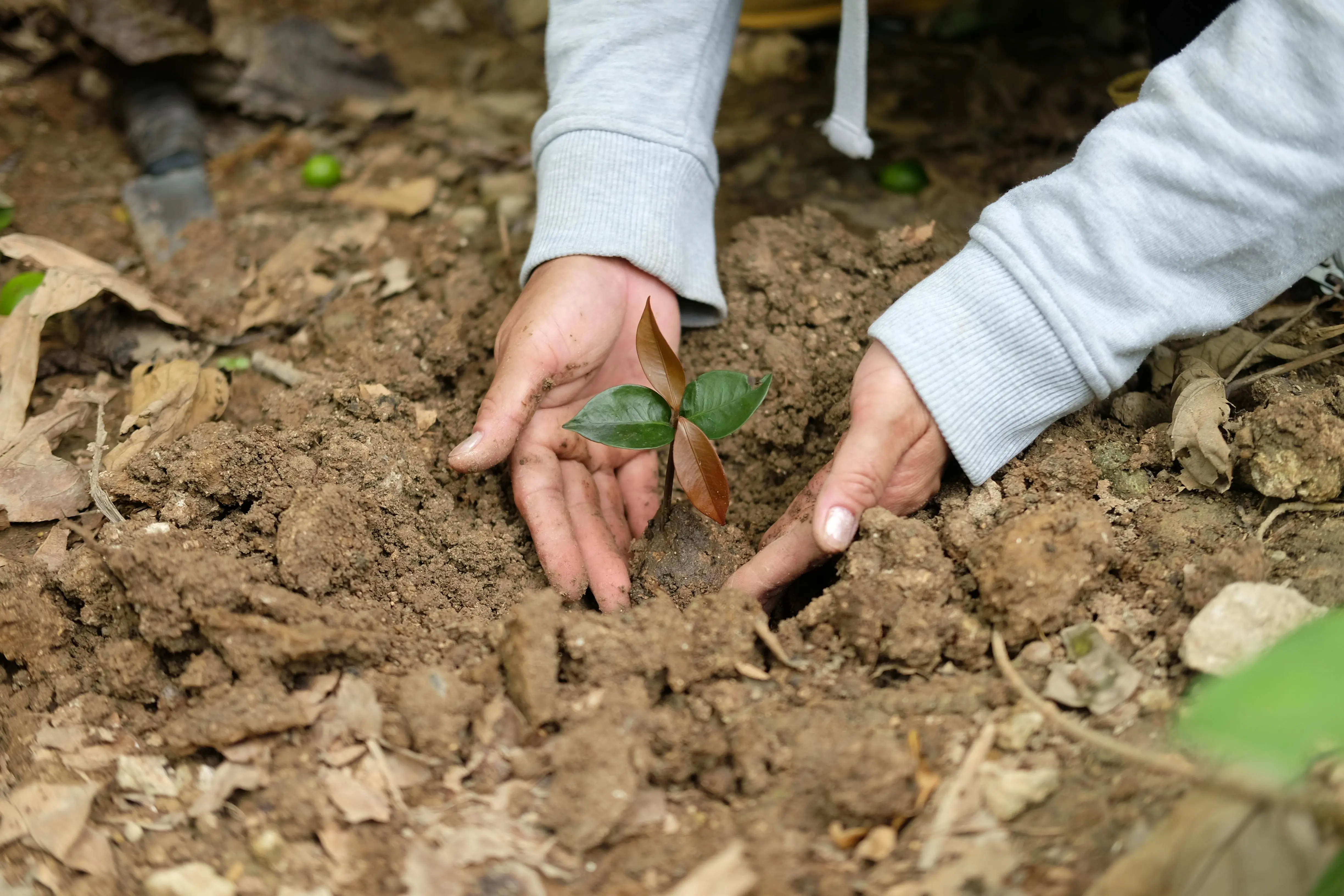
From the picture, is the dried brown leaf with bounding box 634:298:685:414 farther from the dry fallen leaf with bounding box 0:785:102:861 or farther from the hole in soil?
the dry fallen leaf with bounding box 0:785:102:861

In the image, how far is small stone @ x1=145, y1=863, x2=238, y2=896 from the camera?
4.14 feet

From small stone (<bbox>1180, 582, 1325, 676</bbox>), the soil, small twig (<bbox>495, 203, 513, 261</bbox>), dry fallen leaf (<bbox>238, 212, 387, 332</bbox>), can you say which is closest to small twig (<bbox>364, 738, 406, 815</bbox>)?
the soil

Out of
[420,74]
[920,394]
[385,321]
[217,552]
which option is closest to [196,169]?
[420,74]

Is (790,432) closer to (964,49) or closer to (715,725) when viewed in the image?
(715,725)

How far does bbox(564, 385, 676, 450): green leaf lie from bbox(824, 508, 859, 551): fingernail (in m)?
0.32

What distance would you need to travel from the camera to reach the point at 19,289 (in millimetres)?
2273

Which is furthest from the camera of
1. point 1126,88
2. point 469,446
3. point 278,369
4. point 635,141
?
point 1126,88

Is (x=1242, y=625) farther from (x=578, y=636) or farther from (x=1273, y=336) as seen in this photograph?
(x=578, y=636)

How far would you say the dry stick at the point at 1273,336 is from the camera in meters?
1.87

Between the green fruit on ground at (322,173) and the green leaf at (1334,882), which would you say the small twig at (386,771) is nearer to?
the green leaf at (1334,882)

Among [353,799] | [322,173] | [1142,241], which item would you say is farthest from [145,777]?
[322,173]

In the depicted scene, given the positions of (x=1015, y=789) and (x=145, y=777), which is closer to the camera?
(x=1015, y=789)

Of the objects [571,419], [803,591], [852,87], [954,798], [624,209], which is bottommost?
[803,591]

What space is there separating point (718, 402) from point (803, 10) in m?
2.31
